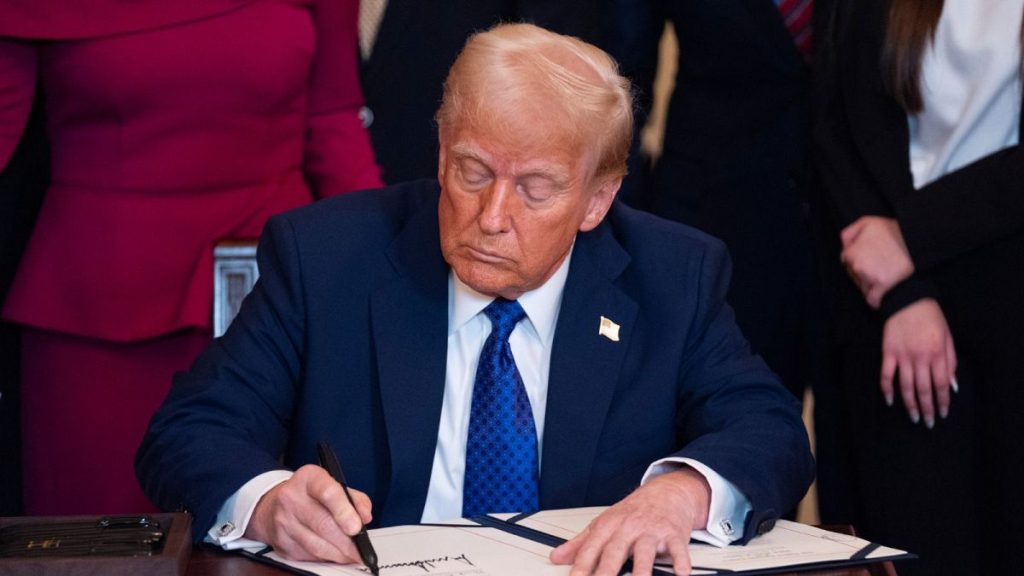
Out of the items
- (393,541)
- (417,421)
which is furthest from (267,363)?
(393,541)

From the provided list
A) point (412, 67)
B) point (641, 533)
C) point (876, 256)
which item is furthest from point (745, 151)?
point (641, 533)

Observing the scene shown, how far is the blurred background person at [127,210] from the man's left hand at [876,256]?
1.18 metres

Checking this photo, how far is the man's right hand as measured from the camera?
1.80 m

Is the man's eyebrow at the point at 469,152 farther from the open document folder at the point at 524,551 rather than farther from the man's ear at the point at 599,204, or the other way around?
the open document folder at the point at 524,551

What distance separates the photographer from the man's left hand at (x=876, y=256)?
2.90m

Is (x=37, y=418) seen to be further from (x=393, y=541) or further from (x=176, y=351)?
(x=393, y=541)

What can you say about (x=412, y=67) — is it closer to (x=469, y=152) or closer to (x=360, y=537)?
(x=469, y=152)

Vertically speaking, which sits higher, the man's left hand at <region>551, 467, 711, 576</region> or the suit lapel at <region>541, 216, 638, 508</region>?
the suit lapel at <region>541, 216, 638, 508</region>

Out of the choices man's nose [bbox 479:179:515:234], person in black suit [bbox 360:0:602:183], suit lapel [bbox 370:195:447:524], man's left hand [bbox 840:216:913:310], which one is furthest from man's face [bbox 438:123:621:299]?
person in black suit [bbox 360:0:602:183]

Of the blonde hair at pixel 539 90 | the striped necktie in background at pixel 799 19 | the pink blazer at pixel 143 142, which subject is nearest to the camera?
the blonde hair at pixel 539 90

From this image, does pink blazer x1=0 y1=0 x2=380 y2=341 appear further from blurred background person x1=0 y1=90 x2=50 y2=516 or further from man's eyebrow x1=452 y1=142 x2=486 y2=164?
man's eyebrow x1=452 y1=142 x2=486 y2=164

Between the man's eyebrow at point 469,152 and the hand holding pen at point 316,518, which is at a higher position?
the man's eyebrow at point 469,152

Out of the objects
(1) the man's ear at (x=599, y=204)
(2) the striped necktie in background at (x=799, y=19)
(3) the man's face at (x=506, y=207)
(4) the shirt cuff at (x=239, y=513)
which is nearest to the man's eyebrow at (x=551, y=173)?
(3) the man's face at (x=506, y=207)

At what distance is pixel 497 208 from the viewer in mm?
2211
